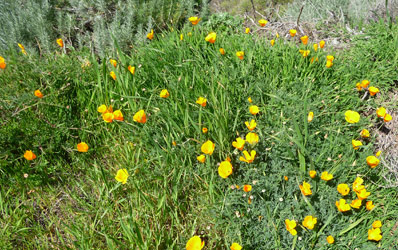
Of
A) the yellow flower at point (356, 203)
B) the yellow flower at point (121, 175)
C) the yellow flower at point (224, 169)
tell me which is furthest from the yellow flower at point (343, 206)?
the yellow flower at point (121, 175)

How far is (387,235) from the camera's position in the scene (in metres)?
1.96

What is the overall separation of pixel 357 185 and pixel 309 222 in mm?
413

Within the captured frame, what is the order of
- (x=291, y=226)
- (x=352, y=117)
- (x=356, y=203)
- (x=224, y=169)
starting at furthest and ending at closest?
(x=352, y=117) < (x=224, y=169) < (x=356, y=203) < (x=291, y=226)

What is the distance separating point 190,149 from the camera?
222 centimetres

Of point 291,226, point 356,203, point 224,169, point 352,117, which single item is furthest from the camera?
point 352,117

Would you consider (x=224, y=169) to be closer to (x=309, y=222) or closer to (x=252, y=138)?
(x=252, y=138)

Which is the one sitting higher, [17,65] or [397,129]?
[17,65]

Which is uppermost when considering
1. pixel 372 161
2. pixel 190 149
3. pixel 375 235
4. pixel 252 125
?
pixel 252 125

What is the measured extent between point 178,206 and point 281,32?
2.28 metres

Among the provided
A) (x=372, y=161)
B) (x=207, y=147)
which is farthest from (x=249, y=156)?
(x=372, y=161)

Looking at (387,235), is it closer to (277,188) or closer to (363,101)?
(277,188)

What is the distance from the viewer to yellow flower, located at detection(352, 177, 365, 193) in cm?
192

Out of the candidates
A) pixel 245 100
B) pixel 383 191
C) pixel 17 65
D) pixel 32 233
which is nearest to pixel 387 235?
pixel 383 191

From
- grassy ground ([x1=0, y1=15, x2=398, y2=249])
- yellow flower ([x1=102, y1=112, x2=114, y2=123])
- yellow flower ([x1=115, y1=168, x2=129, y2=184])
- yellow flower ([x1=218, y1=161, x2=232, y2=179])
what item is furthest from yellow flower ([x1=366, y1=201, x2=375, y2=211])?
yellow flower ([x1=102, y1=112, x2=114, y2=123])
